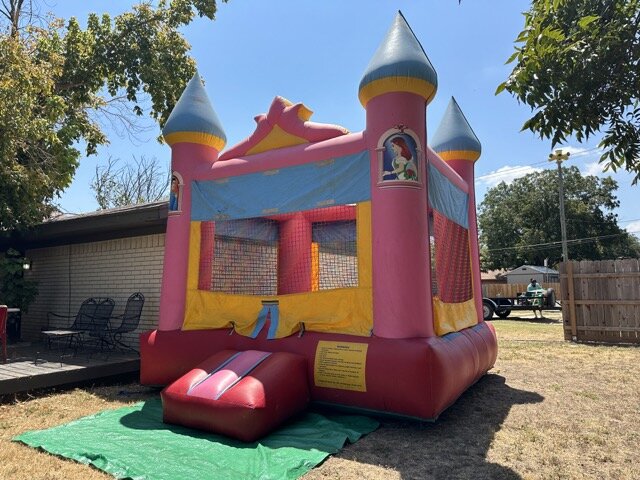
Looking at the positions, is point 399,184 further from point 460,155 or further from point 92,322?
point 92,322

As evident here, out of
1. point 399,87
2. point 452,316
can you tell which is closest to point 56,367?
point 452,316

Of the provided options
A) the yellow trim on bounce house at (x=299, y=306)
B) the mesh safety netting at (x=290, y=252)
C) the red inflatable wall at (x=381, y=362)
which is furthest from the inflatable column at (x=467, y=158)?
the yellow trim on bounce house at (x=299, y=306)

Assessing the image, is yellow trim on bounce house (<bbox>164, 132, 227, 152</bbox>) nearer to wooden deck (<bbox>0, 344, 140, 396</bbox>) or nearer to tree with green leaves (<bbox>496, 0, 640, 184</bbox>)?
wooden deck (<bbox>0, 344, 140, 396</bbox>)

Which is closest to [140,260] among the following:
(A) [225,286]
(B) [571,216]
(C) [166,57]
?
(A) [225,286]

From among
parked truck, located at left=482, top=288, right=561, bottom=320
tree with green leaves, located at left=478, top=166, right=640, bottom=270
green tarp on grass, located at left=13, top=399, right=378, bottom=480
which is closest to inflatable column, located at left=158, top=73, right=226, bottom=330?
green tarp on grass, located at left=13, top=399, right=378, bottom=480

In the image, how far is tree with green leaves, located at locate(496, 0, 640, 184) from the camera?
1899 mm

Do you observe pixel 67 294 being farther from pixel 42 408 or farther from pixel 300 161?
pixel 300 161

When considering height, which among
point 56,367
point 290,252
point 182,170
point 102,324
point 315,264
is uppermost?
point 182,170

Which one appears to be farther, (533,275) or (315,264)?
(533,275)

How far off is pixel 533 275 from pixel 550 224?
32.8ft

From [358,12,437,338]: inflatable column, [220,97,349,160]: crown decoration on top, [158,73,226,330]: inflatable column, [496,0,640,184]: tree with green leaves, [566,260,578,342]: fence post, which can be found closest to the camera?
[496,0,640,184]: tree with green leaves

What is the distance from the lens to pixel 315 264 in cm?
731

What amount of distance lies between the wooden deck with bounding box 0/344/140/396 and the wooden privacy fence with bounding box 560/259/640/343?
354 inches

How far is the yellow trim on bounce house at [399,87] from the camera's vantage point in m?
4.75
